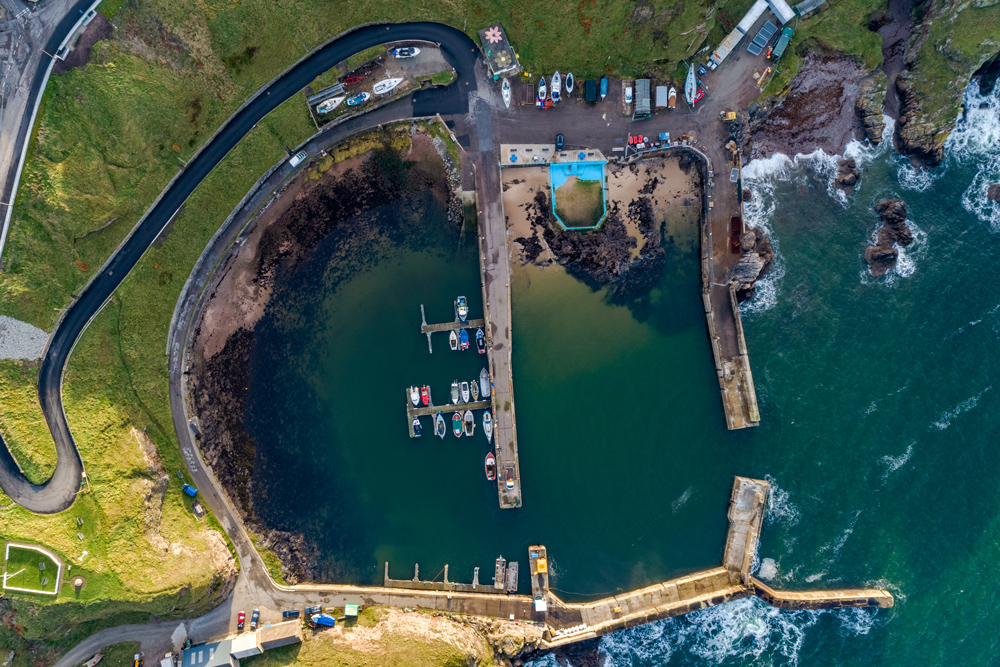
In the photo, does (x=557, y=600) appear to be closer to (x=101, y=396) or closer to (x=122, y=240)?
(x=101, y=396)

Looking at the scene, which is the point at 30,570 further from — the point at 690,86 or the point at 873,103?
the point at 873,103

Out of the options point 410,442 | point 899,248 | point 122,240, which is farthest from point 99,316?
point 899,248

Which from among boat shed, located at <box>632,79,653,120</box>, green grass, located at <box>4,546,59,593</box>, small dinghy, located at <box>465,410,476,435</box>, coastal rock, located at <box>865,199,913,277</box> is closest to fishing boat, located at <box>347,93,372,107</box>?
boat shed, located at <box>632,79,653,120</box>

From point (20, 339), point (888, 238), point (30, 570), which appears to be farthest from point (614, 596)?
point (20, 339)

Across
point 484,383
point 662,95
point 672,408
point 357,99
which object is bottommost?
point 672,408

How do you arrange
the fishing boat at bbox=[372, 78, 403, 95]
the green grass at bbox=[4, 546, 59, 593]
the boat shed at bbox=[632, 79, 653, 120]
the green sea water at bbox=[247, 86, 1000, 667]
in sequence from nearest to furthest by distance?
1. the green grass at bbox=[4, 546, 59, 593]
2. the boat shed at bbox=[632, 79, 653, 120]
3. the fishing boat at bbox=[372, 78, 403, 95]
4. the green sea water at bbox=[247, 86, 1000, 667]

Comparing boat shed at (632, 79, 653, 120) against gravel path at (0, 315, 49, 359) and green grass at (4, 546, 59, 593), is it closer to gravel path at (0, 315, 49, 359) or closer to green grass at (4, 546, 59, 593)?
gravel path at (0, 315, 49, 359)
